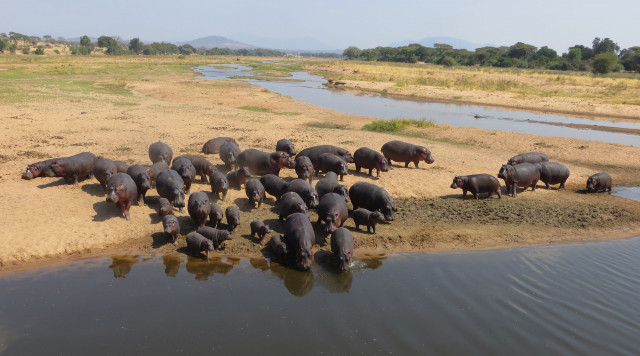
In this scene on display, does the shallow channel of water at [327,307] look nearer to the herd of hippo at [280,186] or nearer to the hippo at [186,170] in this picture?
the herd of hippo at [280,186]

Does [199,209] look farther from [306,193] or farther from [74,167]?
[74,167]

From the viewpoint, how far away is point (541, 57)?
280ft

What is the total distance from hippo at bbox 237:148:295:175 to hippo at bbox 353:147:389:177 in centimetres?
236

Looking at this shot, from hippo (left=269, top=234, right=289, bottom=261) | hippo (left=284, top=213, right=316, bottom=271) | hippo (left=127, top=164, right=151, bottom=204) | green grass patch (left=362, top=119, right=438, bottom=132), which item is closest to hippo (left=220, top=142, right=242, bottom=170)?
hippo (left=127, top=164, right=151, bottom=204)

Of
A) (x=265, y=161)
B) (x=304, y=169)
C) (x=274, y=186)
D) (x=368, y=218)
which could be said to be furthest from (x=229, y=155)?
(x=368, y=218)

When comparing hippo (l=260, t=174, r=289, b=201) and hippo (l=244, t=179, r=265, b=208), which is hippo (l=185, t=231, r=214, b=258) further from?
hippo (l=260, t=174, r=289, b=201)

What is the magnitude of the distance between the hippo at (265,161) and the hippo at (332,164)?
97 cm

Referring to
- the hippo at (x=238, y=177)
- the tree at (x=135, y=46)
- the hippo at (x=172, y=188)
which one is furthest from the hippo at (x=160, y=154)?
the tree at (x=135, y=46)

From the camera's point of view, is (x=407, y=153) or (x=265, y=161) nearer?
(x=265, y=161)

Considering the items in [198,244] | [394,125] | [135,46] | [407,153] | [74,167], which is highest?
[135,46]

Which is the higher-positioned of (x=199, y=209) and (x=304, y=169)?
(x=304, y=169)

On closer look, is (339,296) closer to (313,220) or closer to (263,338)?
(263,338)

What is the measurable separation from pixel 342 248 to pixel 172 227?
341 centimetres

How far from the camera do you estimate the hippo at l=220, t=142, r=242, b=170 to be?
13.1 m
